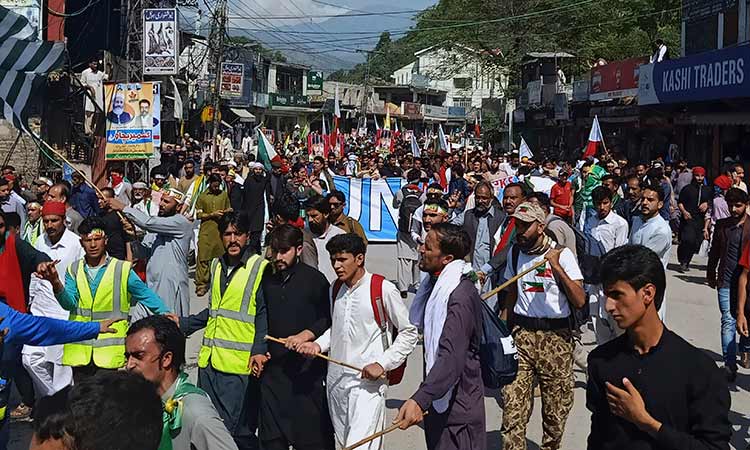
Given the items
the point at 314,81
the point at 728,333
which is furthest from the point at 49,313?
the point at 314,81

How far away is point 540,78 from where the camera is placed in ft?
159

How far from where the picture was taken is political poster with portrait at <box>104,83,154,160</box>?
53.5 ft

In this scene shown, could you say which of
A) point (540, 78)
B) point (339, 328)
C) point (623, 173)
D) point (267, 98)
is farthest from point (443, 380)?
point (267, 98)

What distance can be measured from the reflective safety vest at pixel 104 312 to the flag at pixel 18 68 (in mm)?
3090

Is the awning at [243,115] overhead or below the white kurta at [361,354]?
overhead

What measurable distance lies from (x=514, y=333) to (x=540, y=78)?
43.5m

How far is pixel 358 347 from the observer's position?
5.26m

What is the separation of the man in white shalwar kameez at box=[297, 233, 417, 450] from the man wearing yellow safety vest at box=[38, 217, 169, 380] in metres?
1.20

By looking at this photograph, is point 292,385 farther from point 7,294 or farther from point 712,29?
point 712,29

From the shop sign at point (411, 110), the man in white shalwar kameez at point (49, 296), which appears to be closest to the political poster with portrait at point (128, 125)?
the man in white shalwar kameez at point (49, 296)

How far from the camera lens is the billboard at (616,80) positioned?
101ft

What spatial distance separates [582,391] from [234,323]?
4.01 m

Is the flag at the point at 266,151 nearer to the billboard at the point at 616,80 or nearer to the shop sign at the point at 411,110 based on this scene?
the billboard at the point at 616,80

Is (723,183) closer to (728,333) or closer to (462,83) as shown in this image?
(728,333)
